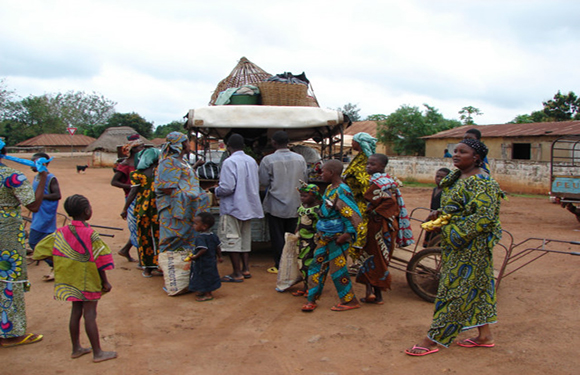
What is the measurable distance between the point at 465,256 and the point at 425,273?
5.48ft

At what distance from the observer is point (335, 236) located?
15.2 feet

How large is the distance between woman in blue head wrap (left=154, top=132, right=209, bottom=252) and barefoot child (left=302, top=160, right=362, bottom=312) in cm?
166

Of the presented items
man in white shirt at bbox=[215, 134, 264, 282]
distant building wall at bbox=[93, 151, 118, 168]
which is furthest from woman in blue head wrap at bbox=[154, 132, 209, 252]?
distant building wall at bbox=[93, 151, 118, 168]

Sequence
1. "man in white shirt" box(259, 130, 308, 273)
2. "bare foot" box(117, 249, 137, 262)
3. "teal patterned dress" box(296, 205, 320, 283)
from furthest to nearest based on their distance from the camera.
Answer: "bare foot" box(117, 249, 137, 262)
"man in white shirt" box(259, 130, 308, 273)
"teal patterned dress" box(296, 205, 320, 283)

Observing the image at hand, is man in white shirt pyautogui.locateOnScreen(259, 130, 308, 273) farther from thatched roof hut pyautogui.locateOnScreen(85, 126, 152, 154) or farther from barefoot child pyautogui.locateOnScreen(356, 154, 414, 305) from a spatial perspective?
thatched roof hut pyautogui.locateOnScreen(85, 126, 152, 154)

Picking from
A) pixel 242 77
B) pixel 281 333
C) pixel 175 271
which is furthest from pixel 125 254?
pixel 242 77

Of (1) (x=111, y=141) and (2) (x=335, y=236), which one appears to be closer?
(2) (x=335, y=236)

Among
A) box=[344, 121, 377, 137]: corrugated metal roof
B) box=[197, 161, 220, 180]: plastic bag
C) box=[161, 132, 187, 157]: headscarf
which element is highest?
box=[344, 121, 377, 137]: corrugated metal roof

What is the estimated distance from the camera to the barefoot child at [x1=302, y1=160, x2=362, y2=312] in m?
4.57

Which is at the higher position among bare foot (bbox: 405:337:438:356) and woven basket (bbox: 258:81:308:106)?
woven basket (bbox: 258:81:308:106)

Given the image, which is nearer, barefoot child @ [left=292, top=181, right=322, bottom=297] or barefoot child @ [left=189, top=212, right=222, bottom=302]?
barefoot child @ [left=292, top=181, right=322, bottom=297]

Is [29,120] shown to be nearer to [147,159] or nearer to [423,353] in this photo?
[147,159]

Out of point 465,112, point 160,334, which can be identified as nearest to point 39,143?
point 465,112

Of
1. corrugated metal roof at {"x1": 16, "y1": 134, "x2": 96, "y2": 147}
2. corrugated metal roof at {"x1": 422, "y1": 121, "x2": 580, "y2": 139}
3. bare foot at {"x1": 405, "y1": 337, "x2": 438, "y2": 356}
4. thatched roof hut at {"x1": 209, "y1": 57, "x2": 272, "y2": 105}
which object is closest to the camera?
bare foot at {"x1": 405, "y1": 337, "x2": 438, "y2": 356}
